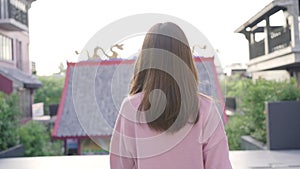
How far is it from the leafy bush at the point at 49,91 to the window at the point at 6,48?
6671 mm

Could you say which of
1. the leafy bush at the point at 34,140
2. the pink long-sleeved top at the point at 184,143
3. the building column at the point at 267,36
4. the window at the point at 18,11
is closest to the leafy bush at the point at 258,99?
the leafy bush at the point at 34,140

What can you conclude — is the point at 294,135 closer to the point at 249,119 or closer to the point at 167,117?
the point at 249,119

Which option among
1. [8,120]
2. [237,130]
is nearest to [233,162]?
[237,130]

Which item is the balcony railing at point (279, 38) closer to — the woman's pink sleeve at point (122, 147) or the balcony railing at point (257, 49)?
the balcony railing at point (257, 49)

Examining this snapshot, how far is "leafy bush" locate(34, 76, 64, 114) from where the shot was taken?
2306 centimetres

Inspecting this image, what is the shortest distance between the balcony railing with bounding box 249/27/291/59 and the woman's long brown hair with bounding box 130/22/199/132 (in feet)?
31.2

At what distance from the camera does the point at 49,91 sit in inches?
933

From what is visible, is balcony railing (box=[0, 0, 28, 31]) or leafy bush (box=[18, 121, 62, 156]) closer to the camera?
leafy bush (box=[18, 121, 62, 156])

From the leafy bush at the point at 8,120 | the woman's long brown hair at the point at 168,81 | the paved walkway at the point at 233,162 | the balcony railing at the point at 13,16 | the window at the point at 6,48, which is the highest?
the balcony railing at the point at 13,16

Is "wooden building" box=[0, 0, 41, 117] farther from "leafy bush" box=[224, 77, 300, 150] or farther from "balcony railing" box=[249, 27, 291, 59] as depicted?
"leafy bush" box=[224, 77, 300, 150]

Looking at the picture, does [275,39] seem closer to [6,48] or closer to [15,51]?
[6,48]

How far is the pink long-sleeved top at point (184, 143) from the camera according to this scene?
130 cm

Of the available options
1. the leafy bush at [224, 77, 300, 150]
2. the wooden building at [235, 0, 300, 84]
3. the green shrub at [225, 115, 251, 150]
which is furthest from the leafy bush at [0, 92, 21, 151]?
the wooden building at [235, 0, 300, 84]

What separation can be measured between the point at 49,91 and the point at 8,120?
17444 mm
